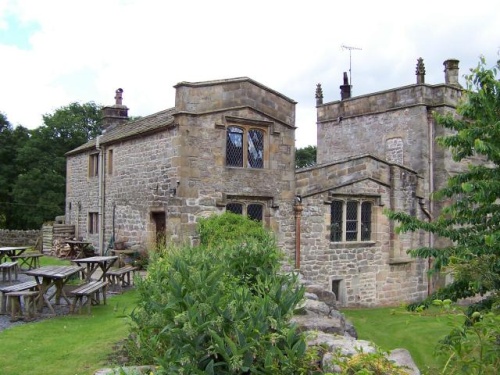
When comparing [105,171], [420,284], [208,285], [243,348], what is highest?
[105,171]

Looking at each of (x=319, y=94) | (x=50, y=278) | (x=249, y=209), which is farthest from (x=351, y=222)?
(x=50, y=278)

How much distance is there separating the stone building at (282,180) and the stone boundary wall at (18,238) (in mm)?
7780

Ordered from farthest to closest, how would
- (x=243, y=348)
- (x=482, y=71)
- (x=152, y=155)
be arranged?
1. (x=152, y=155)
2. (x=482, y=71)
3. (x=243, y=348)

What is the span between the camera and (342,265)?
1880cm

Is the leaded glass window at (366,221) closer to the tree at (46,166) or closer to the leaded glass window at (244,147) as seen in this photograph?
the leaded glass window at (244,147)

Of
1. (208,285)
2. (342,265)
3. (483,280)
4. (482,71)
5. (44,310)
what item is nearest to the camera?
(208,285)

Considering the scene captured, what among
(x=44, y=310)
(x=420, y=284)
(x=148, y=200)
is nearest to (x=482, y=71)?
(x=44, y=310)

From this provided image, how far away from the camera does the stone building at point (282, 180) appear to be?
1598 centimetres

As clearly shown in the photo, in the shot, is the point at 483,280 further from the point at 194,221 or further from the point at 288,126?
the point at 288,126

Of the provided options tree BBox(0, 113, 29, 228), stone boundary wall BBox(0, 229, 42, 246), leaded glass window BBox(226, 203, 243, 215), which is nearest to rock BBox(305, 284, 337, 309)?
leaded glass window BBox(226, 203, 243, 215)

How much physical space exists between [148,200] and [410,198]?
10550 millimetres

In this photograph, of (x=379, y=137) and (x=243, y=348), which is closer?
(x=243, y=348)

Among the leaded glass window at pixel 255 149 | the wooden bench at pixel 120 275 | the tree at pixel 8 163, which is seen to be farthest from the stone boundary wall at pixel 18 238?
the leaded glass window at pixel 255 149

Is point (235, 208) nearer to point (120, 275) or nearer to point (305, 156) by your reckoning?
point (120, 275)
